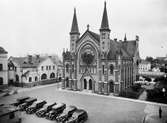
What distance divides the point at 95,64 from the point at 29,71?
20.2m

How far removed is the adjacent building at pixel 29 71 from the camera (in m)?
40.9

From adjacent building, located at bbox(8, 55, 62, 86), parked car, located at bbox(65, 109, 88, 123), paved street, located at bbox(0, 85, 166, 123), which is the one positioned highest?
adjacent building, located at bbox(8, 55, 62, 86)

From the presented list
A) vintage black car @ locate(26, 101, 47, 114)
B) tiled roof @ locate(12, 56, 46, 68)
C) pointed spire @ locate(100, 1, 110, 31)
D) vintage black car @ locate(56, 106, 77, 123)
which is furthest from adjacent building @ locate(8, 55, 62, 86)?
vintage black car @ locate(56, 106, 77, 123)

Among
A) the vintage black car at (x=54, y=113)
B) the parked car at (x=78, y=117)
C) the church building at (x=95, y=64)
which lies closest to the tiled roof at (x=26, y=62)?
the church building at (x=95, y=64)

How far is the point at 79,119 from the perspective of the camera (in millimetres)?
18266

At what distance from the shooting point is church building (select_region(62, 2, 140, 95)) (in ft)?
105

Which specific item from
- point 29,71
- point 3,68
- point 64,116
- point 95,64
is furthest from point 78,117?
point 3,68

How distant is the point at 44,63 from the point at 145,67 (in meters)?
66.4

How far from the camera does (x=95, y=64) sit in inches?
1347

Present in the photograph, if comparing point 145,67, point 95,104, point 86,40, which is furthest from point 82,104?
point 145,67

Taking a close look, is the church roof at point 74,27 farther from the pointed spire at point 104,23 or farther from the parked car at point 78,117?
the parked car at point 78,117

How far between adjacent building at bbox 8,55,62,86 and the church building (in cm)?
1002

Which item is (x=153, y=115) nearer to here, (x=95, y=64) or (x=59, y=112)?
(x=59, y=112)

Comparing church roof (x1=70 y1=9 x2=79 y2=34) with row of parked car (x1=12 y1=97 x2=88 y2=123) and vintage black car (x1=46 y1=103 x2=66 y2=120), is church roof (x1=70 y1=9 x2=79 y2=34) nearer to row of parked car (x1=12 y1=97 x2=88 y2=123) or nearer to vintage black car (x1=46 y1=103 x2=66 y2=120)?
row of parked car (x1=12 y1=97 x2=88 y2=123)
